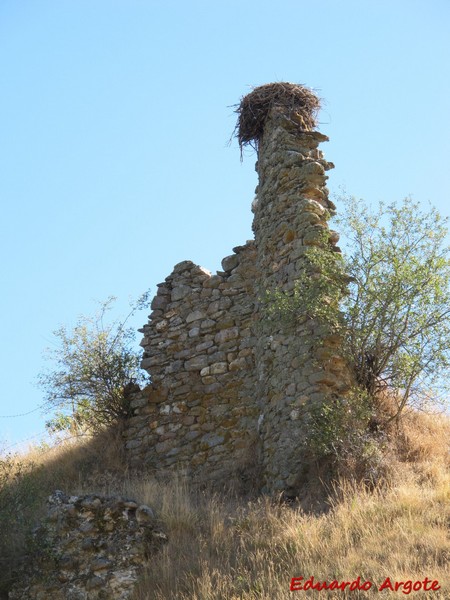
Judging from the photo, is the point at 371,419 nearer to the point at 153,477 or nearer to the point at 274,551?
the point at 274,551

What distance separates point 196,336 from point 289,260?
2.12 meters

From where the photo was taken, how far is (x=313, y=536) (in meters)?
6.00

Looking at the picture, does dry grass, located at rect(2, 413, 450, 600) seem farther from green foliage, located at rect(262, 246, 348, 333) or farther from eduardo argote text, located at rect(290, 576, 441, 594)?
green foliage, located at rect(262, 246, 348, 333)

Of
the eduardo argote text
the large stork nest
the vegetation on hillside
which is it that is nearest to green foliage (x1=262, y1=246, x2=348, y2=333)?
the vegetation on hillside

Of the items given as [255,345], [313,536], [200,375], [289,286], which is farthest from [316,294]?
[313,536]

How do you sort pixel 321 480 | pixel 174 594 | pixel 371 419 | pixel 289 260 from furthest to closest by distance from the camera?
1. pixel 289 260
2. pixel 371 419
3. pixel 321 480
4. pixel 174 594

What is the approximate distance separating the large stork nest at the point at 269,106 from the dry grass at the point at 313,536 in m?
4.45

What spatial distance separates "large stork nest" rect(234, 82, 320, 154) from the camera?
10.2 m

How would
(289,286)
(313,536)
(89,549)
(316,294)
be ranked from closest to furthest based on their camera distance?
(313,536)
(89,549)
(316,294)
(289,286)

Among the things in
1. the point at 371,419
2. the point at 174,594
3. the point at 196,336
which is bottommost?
the point at 174,594

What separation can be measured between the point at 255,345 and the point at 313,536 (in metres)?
4.01

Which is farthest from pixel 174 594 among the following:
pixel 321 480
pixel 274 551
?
pixel 321 480

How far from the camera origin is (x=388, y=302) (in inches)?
316

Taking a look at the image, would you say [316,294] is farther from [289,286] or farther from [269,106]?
[269,106]
